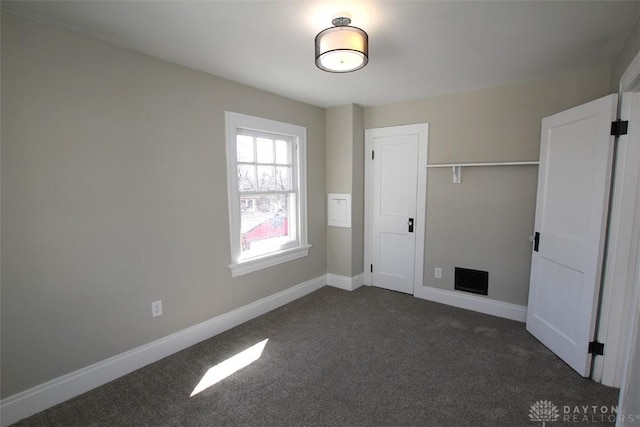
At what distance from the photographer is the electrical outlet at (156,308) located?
245cm

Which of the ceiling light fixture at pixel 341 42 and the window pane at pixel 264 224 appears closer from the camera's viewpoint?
the ceiling light fixture at pixel 341 42

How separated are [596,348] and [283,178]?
3.12 meters

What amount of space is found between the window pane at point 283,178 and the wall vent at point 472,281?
7.25ft

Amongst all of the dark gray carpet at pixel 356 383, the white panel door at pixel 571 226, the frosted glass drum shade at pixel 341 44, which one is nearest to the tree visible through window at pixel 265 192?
the dark gray carpet at pixel 356 383

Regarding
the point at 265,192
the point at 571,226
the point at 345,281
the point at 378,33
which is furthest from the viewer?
the point at 345,281

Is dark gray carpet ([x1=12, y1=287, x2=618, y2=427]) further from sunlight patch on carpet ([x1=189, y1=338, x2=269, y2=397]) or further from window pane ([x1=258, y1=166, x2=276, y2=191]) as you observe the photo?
window pane ([x1=258, y1=166, x2=276, y2=191])

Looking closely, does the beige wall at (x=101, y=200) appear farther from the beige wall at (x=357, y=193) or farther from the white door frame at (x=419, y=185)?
the white door frame at (x=419, y=185)

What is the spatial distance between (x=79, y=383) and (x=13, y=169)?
1447 millimetres

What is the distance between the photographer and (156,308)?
247 cm

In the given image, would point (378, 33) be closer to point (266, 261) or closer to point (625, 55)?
point (625, 55)

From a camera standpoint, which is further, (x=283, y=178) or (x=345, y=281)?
(x=345, y=281)

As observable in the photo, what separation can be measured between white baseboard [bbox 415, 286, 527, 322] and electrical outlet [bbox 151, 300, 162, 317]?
2846mm

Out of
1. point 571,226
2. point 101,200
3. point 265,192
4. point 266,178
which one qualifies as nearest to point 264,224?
point 265,192

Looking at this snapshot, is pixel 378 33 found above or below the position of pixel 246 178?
above
